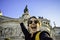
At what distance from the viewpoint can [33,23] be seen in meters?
2.78

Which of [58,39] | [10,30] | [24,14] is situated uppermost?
[24,14]

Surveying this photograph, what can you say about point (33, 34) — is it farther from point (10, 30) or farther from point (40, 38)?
point (10, 30)

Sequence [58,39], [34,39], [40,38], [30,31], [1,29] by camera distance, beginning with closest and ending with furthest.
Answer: [40,38] < [34,39] < [30,31] < [1,29] < [58,39]

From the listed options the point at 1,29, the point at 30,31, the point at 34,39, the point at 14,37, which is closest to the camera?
the point at 34,39

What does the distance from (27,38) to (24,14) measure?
35995mm

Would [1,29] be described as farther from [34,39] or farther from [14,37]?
[34,39]

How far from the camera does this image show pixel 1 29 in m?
36.6

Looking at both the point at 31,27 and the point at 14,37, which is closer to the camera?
the point at 31,27

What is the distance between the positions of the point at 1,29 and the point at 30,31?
1362 inches

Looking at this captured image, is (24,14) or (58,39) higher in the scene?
(24,14)

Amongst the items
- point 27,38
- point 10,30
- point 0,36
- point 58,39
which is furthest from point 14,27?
point 27,38

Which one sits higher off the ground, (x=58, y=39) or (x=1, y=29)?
(x=1, y=29)

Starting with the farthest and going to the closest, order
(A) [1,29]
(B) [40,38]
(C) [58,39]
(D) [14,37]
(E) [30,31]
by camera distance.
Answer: (C) [58,39] → (A) [1,29] → (D) [14,37] → (E) [30,31] → (B) [40,38]

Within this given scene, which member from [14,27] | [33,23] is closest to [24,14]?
[14,27]
